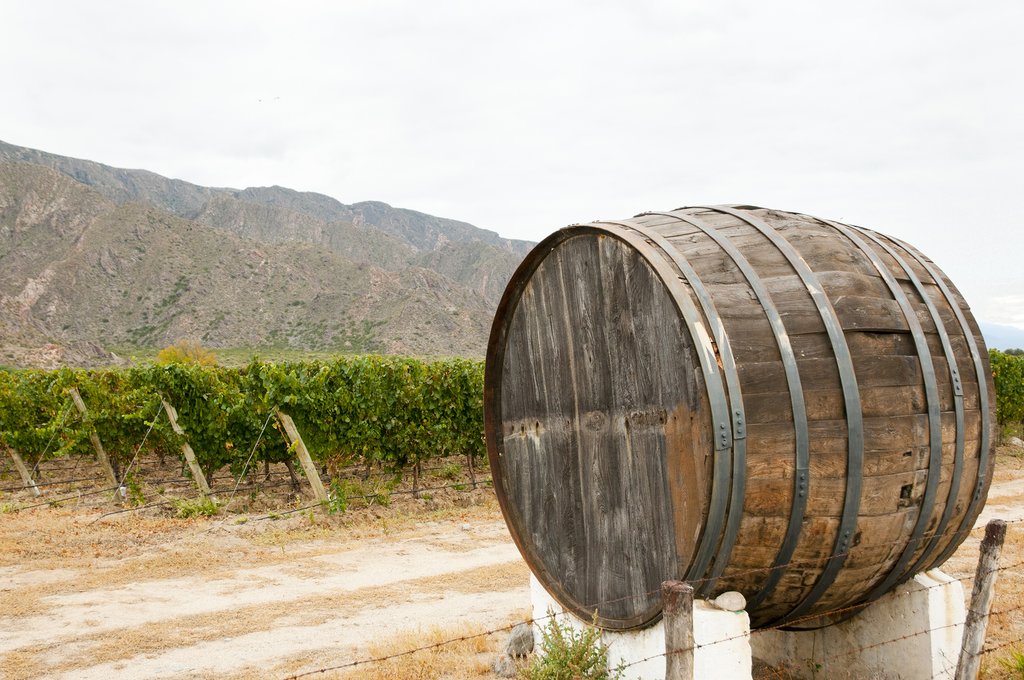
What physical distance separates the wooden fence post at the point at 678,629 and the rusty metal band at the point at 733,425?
22 centimetres

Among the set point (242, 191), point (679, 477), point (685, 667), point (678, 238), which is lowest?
point (685, 667)

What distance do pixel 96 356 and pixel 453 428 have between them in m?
55.7

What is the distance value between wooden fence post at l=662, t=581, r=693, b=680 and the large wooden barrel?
8.5 inches

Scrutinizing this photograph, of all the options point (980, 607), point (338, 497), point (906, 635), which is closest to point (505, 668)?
point (906, 635)

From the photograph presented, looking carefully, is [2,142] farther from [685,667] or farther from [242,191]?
[685,667]

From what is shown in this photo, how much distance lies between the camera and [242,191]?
196750mm

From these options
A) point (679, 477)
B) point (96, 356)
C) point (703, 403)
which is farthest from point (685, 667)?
point (96, 356)

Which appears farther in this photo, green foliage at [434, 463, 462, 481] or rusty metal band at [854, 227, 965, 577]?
green foliage at [434, 463, 462, 481]

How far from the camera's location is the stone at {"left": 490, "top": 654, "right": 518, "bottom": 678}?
4875 millimetres

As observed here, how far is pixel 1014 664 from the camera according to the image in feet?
14.8

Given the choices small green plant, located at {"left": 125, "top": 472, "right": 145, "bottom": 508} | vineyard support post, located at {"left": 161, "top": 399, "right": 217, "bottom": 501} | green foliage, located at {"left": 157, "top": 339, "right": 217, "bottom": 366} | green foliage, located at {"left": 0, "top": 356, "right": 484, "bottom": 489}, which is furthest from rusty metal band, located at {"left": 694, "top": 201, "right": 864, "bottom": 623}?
green foliage, located at {"left": 157, "top": 339, "right": 217, "bottom": 366}

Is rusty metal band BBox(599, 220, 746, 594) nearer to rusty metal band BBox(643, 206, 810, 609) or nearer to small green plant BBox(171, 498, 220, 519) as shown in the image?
rusty metal band BBox(643, 206, 810, 609)

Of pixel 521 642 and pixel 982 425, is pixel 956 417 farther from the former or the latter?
pixel 521 642

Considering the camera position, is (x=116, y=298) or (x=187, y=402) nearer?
(x=187, y=402)
